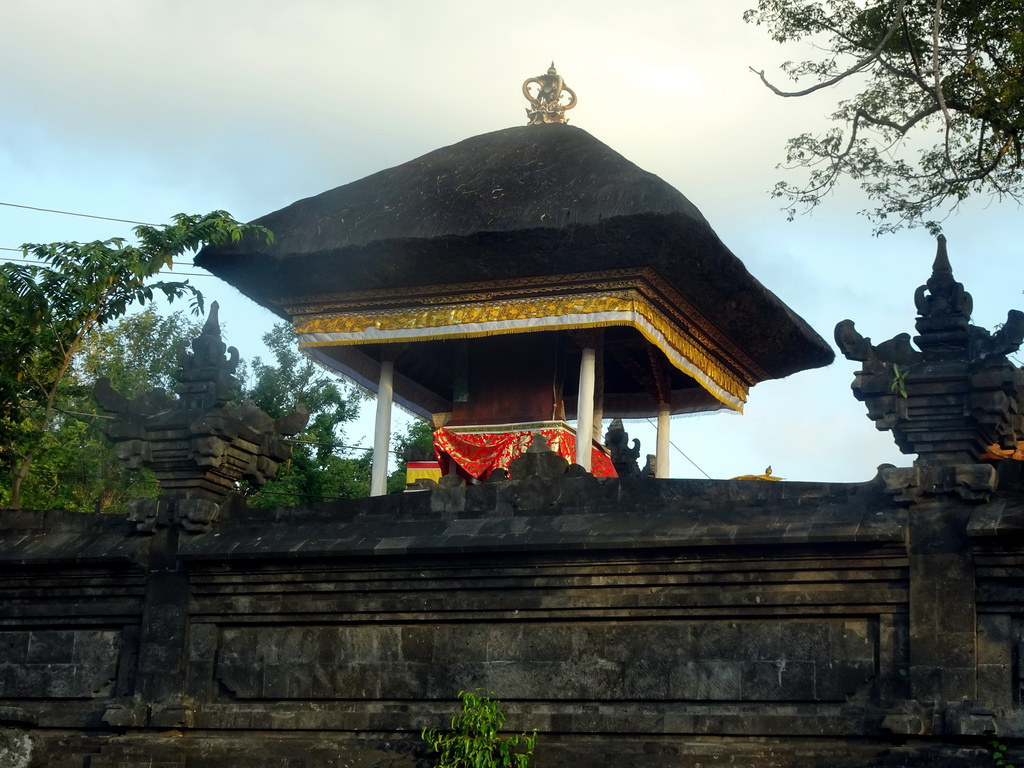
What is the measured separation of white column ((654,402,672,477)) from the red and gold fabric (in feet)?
3.36

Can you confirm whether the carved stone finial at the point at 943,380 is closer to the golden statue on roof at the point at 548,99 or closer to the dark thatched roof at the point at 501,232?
the dark thatched roof at the point at 501,232

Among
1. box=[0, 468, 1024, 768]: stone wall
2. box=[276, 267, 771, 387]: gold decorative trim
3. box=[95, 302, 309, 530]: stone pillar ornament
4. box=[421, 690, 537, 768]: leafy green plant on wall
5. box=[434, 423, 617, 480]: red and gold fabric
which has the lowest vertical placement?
box=[421, 690, 537, 768]: leafy green plant on wall

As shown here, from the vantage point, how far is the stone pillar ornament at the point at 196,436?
32.7ft

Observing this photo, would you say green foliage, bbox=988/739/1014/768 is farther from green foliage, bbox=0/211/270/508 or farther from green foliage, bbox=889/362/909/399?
green foliage, bbox=0/211/270/508

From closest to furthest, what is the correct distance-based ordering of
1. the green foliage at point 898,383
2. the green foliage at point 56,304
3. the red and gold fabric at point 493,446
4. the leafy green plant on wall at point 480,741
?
the green foliage at point 898,383, the leafy green plant on wall at point 480,741, the green foliage at point 56,304, the red and gold fabric at point 493,446

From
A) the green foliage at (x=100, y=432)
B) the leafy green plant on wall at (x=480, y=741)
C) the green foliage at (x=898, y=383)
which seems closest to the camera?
the green foliage at (x=898, y=383)

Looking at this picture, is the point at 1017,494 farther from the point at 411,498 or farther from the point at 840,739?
the point at 411,498

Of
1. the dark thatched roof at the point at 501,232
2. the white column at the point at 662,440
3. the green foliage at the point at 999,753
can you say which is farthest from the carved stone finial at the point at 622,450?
the green foliage at the point at 999,753

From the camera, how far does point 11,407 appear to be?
39.6 feet

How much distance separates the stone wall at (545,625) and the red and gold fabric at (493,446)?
15.4 ft

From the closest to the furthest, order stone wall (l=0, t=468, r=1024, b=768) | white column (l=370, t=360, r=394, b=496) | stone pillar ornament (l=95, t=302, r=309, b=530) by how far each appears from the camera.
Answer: stone wall (l=0, t=468, r=1024, b=768) → stone pillar ornament (l=95, t=302, r=309, b=530) → white column (l=370, t=360, r=394, b=496)

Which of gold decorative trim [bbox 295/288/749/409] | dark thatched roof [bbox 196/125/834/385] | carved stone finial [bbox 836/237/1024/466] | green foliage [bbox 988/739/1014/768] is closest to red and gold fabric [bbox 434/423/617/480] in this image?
gold decorative trim [bbox 295/288/749/409]

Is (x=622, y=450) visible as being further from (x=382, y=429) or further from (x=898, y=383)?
(x=898, y=383)

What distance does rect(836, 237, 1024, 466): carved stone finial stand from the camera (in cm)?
805
